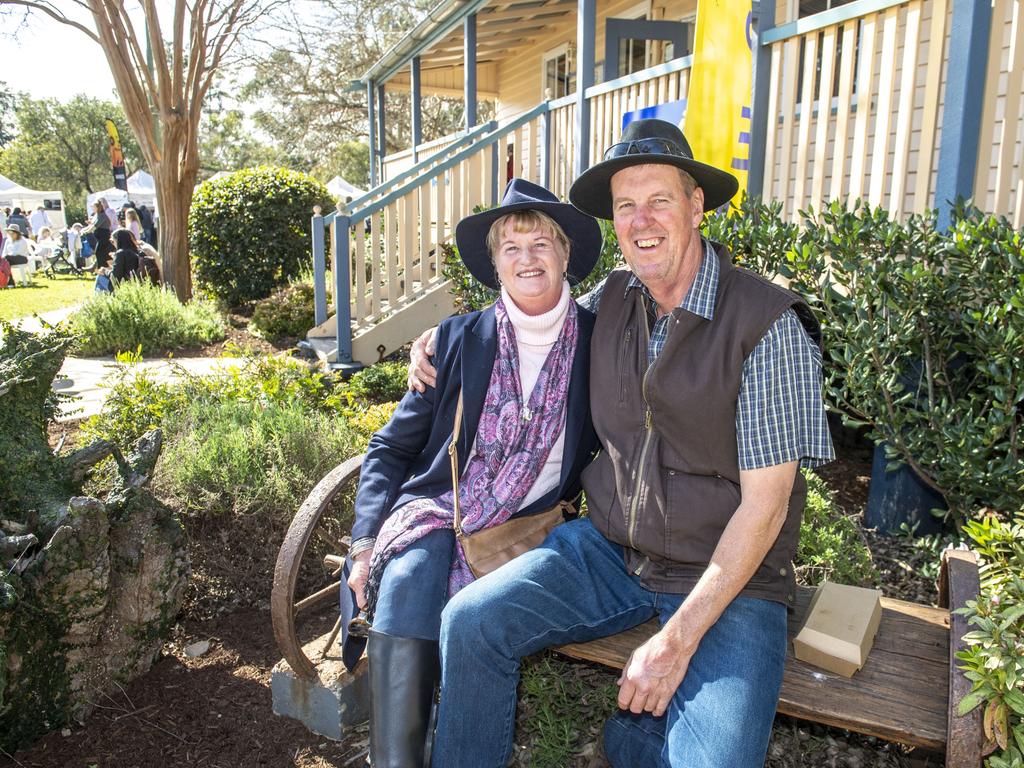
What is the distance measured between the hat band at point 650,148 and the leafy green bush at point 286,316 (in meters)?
8.41

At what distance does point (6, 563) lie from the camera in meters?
2.42

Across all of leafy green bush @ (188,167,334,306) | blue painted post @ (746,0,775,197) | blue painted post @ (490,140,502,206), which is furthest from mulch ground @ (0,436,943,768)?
leafy green bush @ (188,167,334,306)

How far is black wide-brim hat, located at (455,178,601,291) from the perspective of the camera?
8.13ft

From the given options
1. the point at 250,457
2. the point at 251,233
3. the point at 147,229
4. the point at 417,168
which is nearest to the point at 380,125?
the point at 251,233

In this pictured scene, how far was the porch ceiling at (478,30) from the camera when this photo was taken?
11773 mm

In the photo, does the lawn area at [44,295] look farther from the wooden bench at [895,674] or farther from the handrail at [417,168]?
the wooden bench at [895,674]

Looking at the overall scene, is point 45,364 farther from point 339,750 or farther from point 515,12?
point 515,12

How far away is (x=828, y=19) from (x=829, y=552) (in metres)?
3.11

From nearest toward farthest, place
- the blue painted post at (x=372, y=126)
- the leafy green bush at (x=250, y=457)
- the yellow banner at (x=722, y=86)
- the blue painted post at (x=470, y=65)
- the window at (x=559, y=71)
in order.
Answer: the leafy green bush at (x=250, y=457)
the yellow banner at (x=722, y=86)
the blue painted post at (x=470, y=65)
the window at (x=559, y=71)
the blue painted post at (x=372, y=126)

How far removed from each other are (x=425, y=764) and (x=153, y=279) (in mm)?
13030

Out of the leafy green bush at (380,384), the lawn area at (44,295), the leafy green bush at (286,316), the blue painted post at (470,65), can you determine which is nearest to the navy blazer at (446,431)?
the leafy green bush at (380,384)

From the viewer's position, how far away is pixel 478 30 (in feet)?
44.6

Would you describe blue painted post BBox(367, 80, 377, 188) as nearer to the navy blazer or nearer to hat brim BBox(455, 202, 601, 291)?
hat brim BBox(455, 202, 601, 291)

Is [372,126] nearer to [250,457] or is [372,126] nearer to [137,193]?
[250,457]
